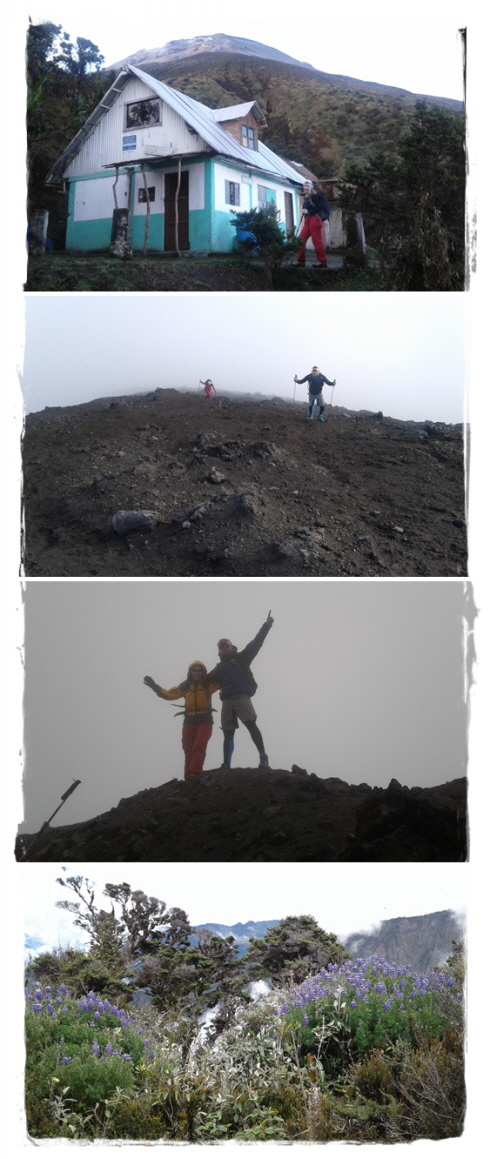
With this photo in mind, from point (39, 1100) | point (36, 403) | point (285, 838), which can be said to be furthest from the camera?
point (36, 403)

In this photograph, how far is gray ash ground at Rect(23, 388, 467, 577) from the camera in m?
3.36

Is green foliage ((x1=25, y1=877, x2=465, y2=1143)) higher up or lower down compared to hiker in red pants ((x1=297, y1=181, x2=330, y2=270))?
lower down

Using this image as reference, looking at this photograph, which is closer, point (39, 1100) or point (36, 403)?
point (39, 1100)

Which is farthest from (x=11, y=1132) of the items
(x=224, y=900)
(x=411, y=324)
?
(x=411, y=324)

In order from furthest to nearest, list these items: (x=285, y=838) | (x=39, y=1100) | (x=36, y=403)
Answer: (x=36, y=403), (x=285, y=838), (x=39, y=1100)

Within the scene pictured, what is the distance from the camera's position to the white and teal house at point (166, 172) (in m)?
3.56

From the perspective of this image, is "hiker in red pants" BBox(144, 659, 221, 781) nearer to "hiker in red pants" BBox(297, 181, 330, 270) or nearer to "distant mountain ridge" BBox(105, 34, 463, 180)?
"hiker in red pants" BBox(297, 181, 330, 270)

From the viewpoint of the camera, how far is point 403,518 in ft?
11.3

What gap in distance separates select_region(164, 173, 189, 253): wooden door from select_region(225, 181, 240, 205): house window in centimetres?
16

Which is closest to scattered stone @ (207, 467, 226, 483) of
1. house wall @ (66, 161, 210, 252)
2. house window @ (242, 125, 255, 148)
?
house wall @ (66, 161, 210, 252)

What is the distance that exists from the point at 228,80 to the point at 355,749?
2752 mm

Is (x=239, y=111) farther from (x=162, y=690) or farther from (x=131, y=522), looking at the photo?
(x=162, y=690)

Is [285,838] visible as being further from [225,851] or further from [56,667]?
[56,667]

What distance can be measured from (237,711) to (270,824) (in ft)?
1.42
